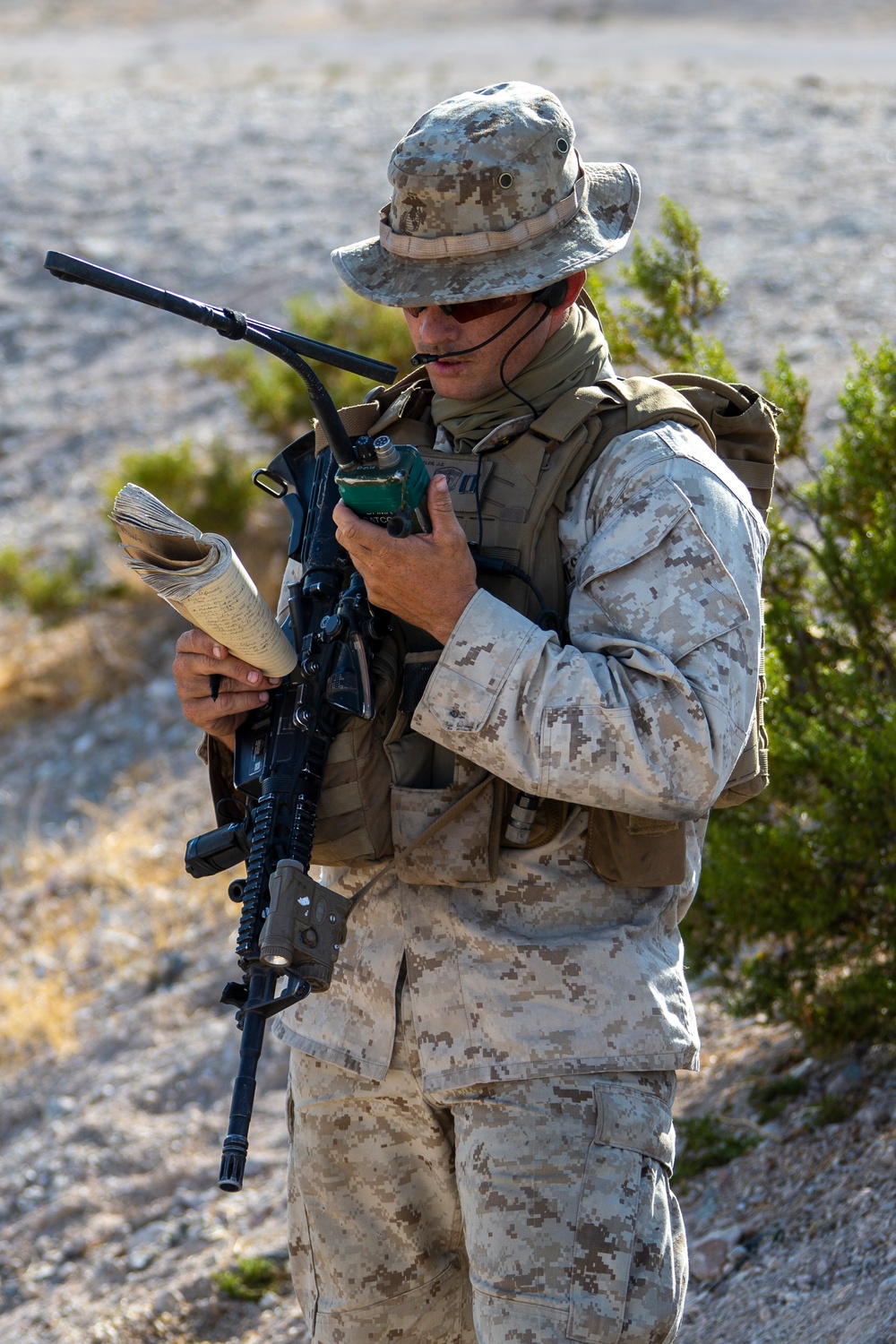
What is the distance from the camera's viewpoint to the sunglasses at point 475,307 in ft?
7.98

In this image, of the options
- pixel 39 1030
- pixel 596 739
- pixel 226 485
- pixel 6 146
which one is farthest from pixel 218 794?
pixel 6 146

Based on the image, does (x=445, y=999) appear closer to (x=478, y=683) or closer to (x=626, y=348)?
(x=478, y=683)

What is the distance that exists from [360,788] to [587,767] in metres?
0.48

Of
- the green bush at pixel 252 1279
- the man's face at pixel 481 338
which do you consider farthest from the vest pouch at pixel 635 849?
the green bush at pixel 252 1279

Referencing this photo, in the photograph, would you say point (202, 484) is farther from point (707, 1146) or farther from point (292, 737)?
point (292, 737)

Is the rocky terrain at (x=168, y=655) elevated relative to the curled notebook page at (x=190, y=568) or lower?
lower

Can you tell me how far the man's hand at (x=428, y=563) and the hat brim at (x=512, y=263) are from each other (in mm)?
357

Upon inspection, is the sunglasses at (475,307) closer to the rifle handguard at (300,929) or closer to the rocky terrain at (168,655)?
the rifle handguard at (300,929)

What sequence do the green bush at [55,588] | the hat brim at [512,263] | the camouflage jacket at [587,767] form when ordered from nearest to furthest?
the camouflage jacket at [587,767], the hat brim at [512,263], the green bush at [55,588]

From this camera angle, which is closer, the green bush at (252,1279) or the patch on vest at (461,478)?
the patch on vest at (461,478)

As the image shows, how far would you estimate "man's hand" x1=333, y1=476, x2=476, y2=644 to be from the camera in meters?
2.20

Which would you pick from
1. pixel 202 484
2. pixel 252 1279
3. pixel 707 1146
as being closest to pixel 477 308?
pixel 707 1146

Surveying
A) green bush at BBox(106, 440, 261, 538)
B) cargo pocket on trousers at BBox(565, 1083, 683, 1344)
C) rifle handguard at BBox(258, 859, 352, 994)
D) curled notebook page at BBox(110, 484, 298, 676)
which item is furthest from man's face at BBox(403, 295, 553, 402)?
green bush at BBox(106, 440, 261, 538)

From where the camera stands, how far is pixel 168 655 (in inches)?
340
